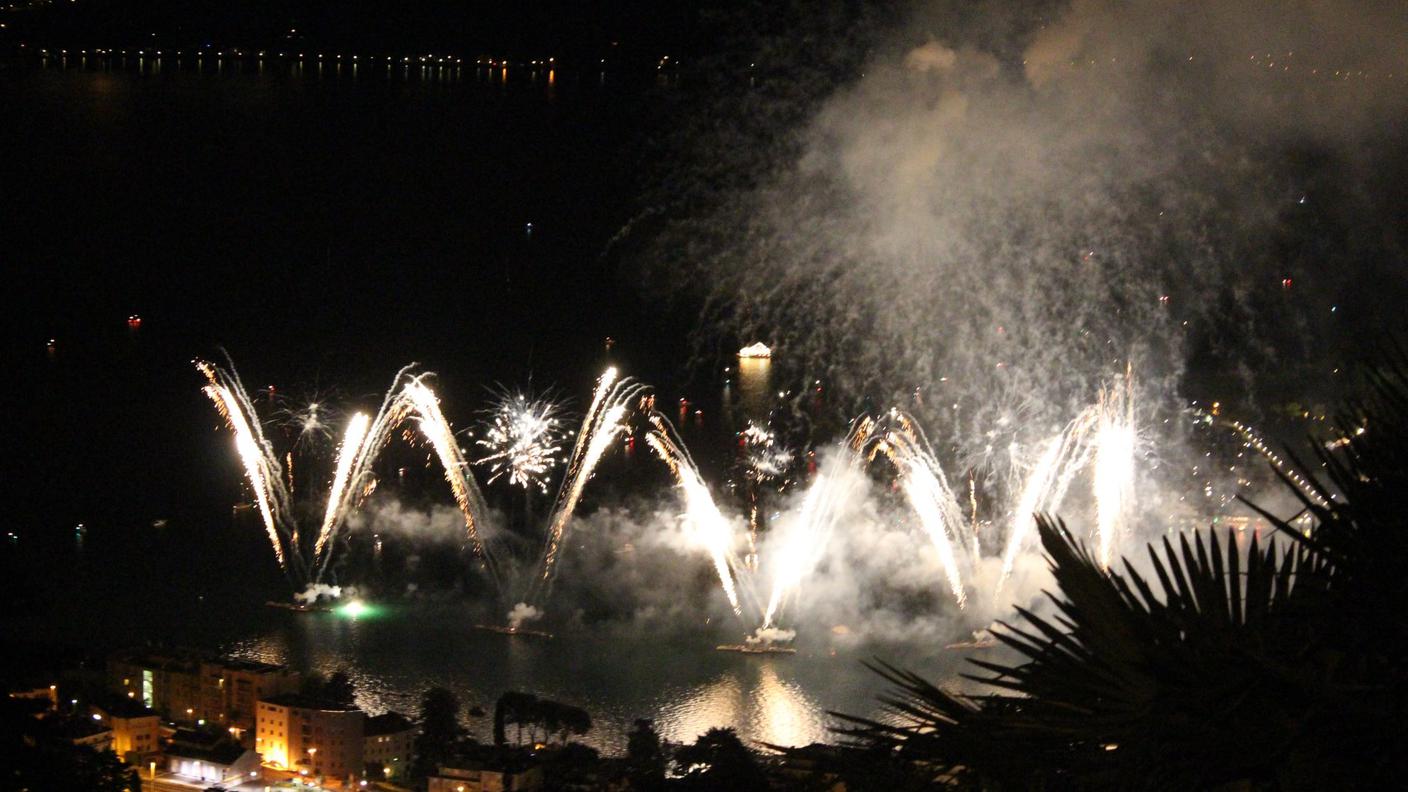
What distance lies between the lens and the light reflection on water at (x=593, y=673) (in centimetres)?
1213

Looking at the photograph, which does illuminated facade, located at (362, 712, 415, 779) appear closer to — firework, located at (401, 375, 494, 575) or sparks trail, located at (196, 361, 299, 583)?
firework, located at (401, 375, 494, 575)

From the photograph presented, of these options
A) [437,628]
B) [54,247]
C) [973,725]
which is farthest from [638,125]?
[973,725]

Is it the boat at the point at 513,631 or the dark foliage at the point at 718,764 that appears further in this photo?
the boat at the point at 513,631

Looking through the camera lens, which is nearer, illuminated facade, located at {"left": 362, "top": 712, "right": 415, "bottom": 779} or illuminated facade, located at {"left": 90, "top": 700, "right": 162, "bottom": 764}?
illuminated facade, located at {"left": 362, "top": 712, "right": 415, "bottom": 779}

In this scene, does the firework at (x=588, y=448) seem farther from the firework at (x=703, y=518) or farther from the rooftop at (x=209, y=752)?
the rooftop at (x=209, y=752)

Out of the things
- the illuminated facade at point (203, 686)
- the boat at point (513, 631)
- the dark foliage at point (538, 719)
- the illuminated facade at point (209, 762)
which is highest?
the boat at point (513, 631)

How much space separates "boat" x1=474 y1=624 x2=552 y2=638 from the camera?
1494 cm

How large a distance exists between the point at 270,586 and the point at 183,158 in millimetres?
21178

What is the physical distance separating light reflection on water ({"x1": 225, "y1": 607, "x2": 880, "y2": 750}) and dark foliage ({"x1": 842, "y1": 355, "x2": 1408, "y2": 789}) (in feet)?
33.5

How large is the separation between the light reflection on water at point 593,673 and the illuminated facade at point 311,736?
100 cm

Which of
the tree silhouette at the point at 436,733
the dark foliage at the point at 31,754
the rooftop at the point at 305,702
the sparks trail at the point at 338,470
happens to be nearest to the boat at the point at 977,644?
the tree silhouette at the point at 436,733

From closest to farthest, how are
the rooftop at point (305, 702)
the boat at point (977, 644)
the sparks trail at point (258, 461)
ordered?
the rooftop at point (305, 702) < the boat at point (977, 644) < the sparks trail at point (258, 461)

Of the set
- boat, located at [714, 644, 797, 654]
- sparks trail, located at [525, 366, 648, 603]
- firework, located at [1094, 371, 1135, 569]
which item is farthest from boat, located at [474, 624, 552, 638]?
firework, located at [1094, 371, 1135, 569]

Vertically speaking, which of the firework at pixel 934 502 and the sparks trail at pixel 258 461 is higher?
the sparks trail at pixel 258 461
